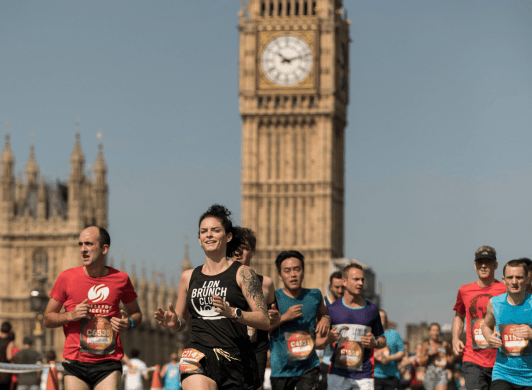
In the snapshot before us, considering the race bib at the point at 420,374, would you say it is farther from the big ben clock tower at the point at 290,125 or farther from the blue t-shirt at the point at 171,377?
the big ben clock tower at the point at 290,125

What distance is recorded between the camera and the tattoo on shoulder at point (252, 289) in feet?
24.3

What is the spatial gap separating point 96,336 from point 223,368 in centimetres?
135

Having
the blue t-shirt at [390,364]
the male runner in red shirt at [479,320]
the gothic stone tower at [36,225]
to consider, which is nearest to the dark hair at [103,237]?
the male runner in red shirt at [479,320]

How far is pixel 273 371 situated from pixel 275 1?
159 feet

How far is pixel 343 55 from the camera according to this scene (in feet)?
195

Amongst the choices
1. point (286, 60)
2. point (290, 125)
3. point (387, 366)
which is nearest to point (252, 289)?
point (387, 366)

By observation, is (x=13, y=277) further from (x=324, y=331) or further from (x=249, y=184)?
(x=324, y=331)

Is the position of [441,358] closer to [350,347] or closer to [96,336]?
[350,347]

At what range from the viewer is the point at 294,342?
9.88m

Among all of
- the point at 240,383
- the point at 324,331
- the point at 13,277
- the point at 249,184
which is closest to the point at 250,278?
the point at 240,383

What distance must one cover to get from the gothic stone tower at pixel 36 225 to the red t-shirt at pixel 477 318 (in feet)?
170

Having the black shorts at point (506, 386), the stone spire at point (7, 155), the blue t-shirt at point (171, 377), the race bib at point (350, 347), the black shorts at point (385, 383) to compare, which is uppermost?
the stone spire at point (7, 155)

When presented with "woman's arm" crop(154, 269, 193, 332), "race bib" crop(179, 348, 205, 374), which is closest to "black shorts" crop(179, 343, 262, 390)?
"race bib" crop(179, 348, 205, 374)

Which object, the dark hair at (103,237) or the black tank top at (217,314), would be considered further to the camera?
the dark hair at (103,237)
